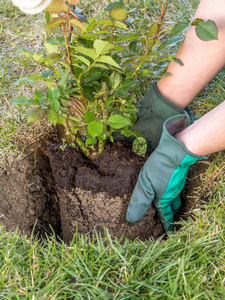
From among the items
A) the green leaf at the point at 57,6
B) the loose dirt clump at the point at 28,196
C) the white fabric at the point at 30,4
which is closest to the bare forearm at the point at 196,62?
the green leaf at the point at 57,6

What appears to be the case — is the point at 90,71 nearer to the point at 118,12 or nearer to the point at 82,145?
the point at 118,12

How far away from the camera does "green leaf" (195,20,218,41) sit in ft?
3.10

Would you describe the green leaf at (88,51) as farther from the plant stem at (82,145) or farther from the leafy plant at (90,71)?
the plant stem at (82,145)

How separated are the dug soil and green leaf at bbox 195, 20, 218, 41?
64 cm

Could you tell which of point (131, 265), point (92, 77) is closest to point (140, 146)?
point (92, 77)

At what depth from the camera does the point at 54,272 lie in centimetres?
104

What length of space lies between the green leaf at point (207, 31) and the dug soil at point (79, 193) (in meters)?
0.64

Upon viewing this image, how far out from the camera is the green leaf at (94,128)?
1107mm

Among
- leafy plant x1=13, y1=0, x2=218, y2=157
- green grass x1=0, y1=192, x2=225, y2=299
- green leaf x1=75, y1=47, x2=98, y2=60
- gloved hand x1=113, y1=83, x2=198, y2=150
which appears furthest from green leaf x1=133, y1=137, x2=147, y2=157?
green leaf x1=75, y1=47, x2=98, y2=60

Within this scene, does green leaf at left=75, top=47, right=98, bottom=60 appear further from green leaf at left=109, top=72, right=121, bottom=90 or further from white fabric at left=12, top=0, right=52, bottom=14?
white fabric at left=12, top=0, right=52, bottom=14

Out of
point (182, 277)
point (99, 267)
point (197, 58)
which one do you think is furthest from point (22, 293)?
point (197, 58)

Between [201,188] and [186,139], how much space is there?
0.28 metres

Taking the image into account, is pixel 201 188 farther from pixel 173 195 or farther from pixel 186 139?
pixel 186 139

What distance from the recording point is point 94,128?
3.64ft
